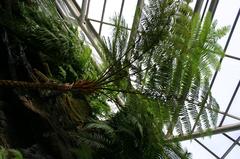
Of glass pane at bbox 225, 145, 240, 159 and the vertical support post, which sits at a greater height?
the vertical support post

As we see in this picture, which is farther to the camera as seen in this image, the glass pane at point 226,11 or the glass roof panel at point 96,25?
the glass roof panel at point 96,25

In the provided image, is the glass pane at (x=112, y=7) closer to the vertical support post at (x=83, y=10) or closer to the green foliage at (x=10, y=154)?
the vertical support post at (x=83, y=10)

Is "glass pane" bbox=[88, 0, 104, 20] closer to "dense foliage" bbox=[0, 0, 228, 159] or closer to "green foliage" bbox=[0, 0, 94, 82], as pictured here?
"green foliage" bbox=[0, 0, 94, 82]

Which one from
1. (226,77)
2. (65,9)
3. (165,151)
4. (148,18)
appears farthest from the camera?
(65,9)

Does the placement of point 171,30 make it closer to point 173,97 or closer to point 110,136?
point 173,97

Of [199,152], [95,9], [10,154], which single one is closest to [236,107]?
[199,152]

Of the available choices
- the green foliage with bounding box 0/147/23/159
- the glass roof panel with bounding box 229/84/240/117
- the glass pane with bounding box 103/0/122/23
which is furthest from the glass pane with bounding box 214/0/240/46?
the green foliage with bounding box 0/147/23/159

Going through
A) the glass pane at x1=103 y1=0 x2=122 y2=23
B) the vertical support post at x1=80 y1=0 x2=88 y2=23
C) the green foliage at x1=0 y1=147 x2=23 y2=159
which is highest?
the glass pane at x1=103 y1=0 x2=122 y2=23

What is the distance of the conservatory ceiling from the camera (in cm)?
829

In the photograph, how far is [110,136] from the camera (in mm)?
4676

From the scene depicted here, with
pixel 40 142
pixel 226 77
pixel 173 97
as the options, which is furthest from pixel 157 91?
pixel 226 77

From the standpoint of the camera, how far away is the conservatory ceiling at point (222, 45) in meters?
8.29

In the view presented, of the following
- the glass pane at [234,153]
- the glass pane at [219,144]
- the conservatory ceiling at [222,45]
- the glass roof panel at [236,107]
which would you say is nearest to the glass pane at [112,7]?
the conservatory ceiling at [222,45]

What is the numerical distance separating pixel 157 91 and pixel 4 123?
186 centimetres
